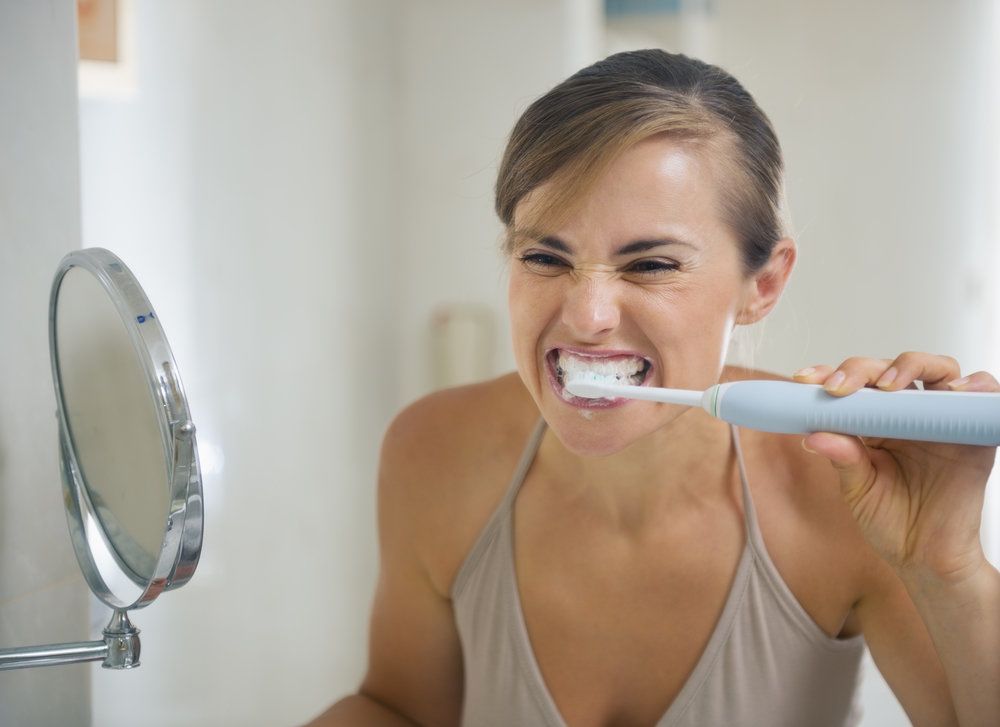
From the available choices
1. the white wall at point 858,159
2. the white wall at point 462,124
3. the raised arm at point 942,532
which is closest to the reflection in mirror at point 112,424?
the raised arm at point 942,532

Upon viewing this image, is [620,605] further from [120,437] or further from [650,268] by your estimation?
[120,437]

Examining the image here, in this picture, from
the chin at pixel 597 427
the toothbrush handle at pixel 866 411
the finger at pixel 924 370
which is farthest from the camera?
the chin at pixel 597 427

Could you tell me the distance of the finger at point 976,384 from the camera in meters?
0.53

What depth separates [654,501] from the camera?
30.7 inches

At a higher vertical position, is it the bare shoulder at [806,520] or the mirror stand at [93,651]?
the bare shoulder at [806,520]

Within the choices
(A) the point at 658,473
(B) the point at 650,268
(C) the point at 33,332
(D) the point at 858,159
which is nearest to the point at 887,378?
(B) the point at 650,268

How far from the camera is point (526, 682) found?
2.46 feet

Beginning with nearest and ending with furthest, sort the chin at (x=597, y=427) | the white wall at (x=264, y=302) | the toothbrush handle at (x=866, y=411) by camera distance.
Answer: the toothbrush handle at (x=866, y=411) → the chin at (x=597, y=427) → the white wall at (x=264, y=302)

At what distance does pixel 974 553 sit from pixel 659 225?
0.88 ft

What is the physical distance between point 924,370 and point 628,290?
0.18m

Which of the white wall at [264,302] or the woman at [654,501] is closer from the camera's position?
the woman at [654,501]

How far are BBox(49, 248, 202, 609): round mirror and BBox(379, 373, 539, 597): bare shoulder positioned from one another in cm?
28

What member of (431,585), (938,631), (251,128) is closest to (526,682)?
(431,585)

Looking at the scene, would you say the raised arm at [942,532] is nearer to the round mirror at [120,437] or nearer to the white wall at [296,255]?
the round mirror at [120,437]
